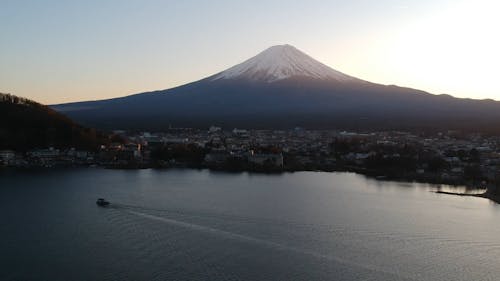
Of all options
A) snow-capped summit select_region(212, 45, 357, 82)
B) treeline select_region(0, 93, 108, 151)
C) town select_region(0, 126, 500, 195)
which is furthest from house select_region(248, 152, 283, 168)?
snow-capped summit select_region(212, 45, 357, 82)

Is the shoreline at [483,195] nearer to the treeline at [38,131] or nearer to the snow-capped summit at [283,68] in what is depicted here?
the treeline at [38,131]

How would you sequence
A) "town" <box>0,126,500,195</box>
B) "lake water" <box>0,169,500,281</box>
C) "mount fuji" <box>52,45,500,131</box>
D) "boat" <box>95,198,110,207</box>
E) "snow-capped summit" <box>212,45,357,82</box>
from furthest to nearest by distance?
1. "snow-capped summit" <box>212,45,357,82</box>
2. "mount fuji" <box>52,45,500,131</box>
3. "town" <box>0,126,500,195</box>
4. "boat" <box>95,198,110,207</box>
5. "lake water" <box>0,169,500,281</box>

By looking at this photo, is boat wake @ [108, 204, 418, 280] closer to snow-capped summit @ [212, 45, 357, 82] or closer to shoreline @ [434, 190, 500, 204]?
shoreline @ [434, 190, 500, 204]

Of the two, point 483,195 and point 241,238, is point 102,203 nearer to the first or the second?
point 241,238

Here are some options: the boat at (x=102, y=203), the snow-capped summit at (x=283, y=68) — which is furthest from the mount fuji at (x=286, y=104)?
the boat at (x=102, y=203)

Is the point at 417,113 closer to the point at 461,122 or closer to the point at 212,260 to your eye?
the point at 461,122

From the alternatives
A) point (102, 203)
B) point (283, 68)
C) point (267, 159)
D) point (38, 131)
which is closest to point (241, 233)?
point (102, 203)
